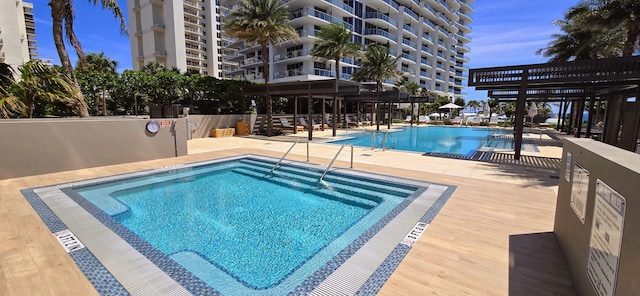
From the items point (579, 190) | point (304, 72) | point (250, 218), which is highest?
point (304, 72)

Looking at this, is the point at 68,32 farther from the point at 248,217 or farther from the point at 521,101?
the point at 521,101

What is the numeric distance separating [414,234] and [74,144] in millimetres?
8220

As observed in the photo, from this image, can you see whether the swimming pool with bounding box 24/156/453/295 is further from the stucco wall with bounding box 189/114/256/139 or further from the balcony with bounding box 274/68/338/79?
the balcony with bounding box 274/68/338/79

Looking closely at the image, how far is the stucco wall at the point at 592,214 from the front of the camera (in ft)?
4.71

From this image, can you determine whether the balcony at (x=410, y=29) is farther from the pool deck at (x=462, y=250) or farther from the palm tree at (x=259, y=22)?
the pool deck at (x=462, y=250)

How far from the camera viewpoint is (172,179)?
696 centimetres

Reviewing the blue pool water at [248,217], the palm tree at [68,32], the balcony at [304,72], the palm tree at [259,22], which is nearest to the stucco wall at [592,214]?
the blue pool water at [248,217]

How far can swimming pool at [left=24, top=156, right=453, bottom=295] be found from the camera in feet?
10.0

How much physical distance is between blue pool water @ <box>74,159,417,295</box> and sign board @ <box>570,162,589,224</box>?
2.36 meters

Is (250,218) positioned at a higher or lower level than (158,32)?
lower

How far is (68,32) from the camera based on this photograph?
1019 cm

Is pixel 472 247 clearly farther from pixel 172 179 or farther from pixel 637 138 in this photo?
pixel 637 138

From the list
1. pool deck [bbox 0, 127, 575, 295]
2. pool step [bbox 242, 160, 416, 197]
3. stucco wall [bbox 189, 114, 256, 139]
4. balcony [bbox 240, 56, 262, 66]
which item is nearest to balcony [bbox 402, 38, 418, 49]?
balcony [bbox 240, 56, 262, 66]

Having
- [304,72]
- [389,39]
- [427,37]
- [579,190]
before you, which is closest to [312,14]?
[304,72]
